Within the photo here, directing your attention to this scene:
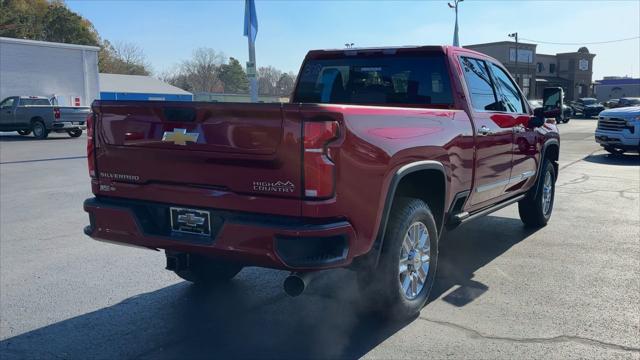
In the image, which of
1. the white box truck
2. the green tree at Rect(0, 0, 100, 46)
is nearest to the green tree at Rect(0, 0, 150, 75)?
the green tree at Rect(0, 0, 100, 46)

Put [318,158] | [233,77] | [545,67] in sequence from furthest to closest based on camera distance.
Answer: [233,77] → [545,67] → [318,158]

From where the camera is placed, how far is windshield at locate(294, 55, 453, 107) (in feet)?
17.0

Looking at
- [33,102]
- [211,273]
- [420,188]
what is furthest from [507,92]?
[33,102]

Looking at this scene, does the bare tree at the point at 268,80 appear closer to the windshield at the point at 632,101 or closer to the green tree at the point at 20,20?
the green tree at the point at 20,20

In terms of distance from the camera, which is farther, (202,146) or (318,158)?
(202,146)

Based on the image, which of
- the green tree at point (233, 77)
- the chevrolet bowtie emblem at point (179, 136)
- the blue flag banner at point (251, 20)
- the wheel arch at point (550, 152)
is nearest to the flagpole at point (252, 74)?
the blue flag banner at point (251, 20)

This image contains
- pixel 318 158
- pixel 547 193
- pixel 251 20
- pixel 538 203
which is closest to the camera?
pixel 318 158

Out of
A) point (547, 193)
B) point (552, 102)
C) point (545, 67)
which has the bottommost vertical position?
point (547, 193)

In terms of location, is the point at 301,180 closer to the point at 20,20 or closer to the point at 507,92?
the point at 507,92

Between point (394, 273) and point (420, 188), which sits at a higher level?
point (420, 188)

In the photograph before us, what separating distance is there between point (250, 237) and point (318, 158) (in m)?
0.63

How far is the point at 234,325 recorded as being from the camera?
4168 mm

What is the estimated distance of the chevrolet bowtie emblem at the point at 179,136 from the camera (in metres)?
3.56

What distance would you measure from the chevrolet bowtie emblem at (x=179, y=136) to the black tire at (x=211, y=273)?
1464 mm
